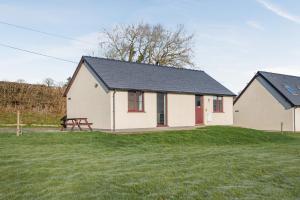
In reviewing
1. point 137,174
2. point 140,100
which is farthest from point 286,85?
point 137,174

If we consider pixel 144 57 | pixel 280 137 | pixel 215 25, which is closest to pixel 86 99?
pixel 215 25

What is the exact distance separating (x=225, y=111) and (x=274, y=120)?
5.37 meters

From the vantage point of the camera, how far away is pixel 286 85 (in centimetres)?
3566

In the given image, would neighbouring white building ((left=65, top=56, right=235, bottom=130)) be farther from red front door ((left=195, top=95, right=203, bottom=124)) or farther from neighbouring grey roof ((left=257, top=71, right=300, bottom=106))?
neighbouring grey roof ((left=257, top=71, right=300, bottom=106))

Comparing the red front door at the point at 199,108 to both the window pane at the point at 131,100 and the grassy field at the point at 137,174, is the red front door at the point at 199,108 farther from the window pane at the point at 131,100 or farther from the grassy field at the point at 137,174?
the grassy field at the point at 137,174

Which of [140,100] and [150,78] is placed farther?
[150,78]

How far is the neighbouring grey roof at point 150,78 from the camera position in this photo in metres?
24.6

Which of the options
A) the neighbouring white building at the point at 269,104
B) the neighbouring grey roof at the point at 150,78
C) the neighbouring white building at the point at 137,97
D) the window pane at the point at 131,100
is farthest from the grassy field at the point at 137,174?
the neighbouring white building at the point at 269,104

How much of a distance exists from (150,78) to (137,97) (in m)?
2.76

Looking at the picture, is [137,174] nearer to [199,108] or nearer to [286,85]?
[199,108]

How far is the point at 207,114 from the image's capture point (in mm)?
29922

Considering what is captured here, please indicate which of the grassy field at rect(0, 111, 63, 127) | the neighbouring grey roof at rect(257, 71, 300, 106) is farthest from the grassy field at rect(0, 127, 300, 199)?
the neighbouring grey roof at rect(257, 71, 300, 106)

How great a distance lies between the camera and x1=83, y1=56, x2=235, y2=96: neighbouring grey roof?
24.6 metres

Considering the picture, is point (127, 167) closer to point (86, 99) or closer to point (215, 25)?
point (215, 25)
